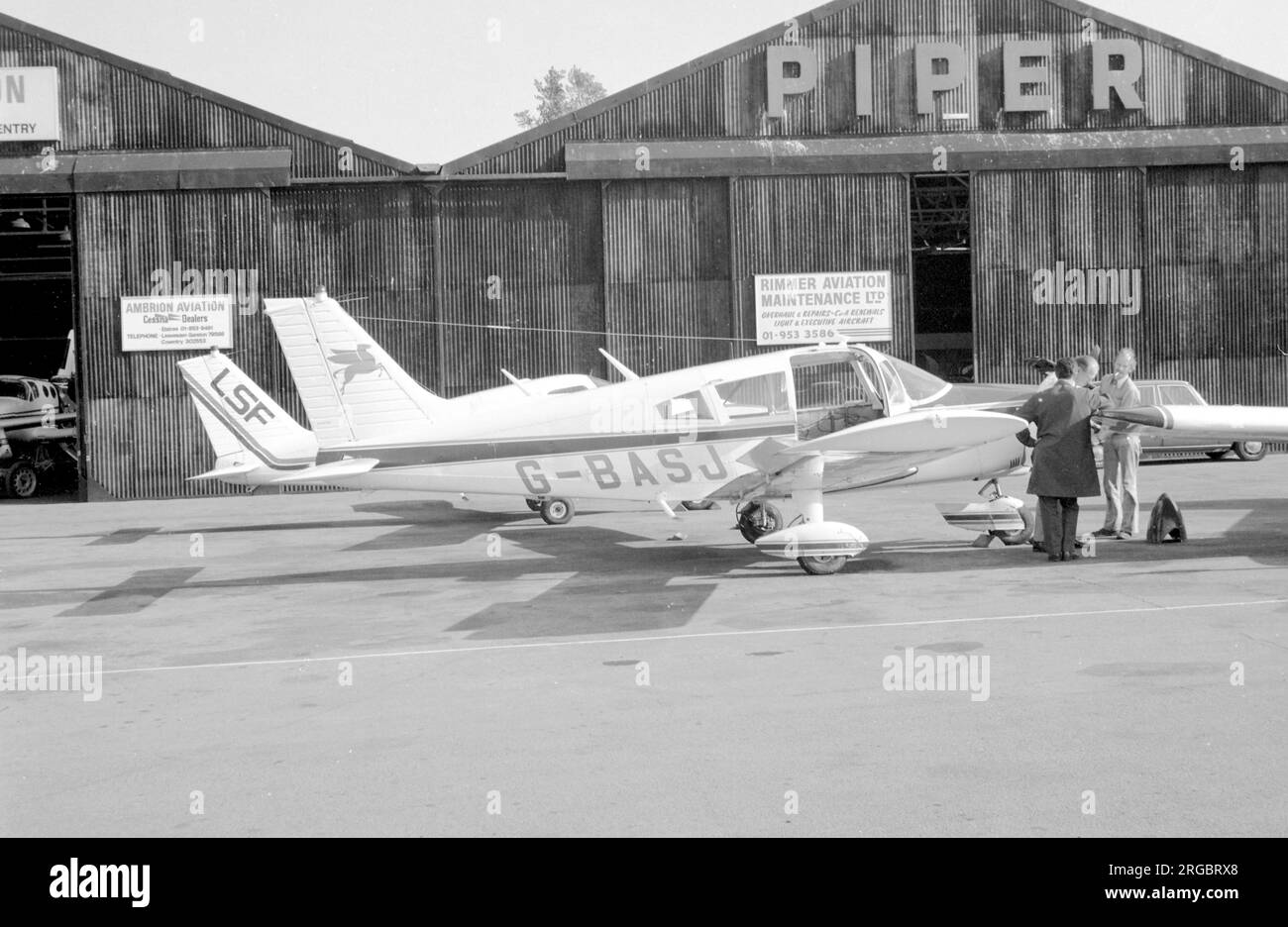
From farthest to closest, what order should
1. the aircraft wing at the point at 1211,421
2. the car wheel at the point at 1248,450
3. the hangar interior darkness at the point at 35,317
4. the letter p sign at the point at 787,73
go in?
1. the hangar interior darkness at the point at 35,317
2. the letter p sign at the point at 787,73
3. the car wheel at the point at 1248,450
4. the aircraft wing at the point at 1211,421

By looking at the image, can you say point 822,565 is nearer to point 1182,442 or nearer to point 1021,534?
point 1021,534

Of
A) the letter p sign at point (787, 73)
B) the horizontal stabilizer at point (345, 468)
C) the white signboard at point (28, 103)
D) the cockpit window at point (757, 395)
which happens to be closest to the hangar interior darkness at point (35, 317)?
the white signboard at point (28, 103)

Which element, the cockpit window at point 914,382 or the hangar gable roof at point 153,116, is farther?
the hangar gable roof at point 153,116

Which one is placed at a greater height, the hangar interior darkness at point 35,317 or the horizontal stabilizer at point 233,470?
the hangar interior darkness at point 35,317

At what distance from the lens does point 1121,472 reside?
14695 millimetres

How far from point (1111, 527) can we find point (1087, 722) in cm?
838

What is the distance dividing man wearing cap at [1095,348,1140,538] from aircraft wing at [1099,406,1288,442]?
2.60 feet

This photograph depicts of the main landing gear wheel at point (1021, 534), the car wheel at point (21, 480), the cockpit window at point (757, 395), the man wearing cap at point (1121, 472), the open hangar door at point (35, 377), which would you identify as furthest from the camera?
the open hangar door at point (35, 377)

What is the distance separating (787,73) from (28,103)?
15729mm

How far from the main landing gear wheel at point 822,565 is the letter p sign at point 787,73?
17.4 metres

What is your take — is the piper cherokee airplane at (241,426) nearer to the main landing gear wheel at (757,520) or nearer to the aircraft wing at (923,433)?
the main landing gear wheel at (757,520)

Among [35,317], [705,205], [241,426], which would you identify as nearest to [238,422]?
[241,426]

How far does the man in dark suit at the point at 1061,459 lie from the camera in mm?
12953

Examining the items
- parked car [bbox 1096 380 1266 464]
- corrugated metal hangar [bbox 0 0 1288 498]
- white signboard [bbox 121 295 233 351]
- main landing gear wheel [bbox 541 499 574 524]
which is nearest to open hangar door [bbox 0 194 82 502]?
white signboard [bbox 121 295 233 351]
